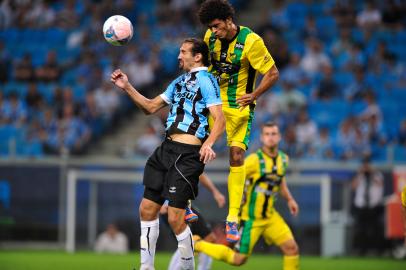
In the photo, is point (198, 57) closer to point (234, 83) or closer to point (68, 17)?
point (234, 83)

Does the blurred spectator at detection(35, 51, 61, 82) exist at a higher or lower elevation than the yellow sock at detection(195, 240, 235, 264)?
higher

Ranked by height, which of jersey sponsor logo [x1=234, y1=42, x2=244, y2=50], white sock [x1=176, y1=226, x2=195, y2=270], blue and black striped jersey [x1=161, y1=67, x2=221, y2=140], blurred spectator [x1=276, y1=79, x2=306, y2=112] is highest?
jersey sponsor logo [x1=234, y1=42, x2=244, y2=50]

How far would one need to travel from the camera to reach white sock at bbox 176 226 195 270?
9.25 meters

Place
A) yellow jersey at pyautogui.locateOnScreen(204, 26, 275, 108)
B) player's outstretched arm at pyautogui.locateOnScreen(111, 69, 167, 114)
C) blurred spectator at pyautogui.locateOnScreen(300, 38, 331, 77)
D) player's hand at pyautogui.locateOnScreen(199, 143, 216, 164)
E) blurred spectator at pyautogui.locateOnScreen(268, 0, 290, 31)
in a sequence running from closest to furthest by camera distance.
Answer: player's hand at pyautogui.locateOnScreen(199, 143, 216, 164)
player's outstretched arm at pyautogui.locateOnScreen(111, 69, 167, 114)
yellow jersey at pyautogui.locateOnScreen(204, 26, 275, 108)
blurred spectator at pyautogui.locateOnScreen(300, 38, 331, 77)
blurred spectator at pyautogui.locateOnScreen(268, 0, 290, 31)

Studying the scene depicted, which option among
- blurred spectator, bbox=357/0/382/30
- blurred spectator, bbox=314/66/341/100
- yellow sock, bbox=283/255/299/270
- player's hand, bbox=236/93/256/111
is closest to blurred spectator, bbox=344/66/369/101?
blurred spectator, bbox=314/66/341/100

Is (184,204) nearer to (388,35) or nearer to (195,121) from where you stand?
(195,121)

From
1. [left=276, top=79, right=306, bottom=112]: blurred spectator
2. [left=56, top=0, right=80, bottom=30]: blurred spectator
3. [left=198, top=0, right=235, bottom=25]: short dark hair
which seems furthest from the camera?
[left=56, top=0, right=80, bottom=30]: blurred spectator

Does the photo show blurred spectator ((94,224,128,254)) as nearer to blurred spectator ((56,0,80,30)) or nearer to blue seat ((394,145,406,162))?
blue seat ((394,145,406,162))

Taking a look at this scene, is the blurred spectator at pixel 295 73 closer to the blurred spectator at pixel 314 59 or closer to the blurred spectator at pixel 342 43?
the blurred spectator at pixel 314 59

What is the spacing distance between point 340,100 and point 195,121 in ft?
39.1

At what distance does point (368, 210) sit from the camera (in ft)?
59.6

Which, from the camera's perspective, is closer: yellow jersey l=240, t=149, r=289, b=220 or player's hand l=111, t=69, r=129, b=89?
player's hand l=111, t=69, r=129, b=89

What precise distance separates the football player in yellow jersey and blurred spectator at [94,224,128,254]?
350 inches

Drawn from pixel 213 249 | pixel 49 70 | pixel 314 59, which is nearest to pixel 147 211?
pixel 213 249
